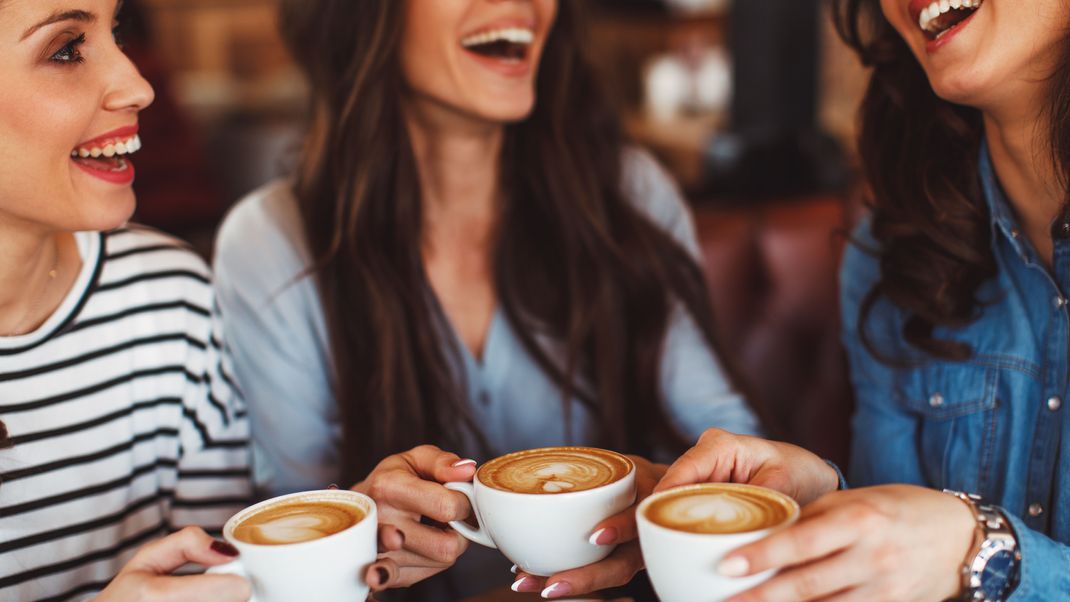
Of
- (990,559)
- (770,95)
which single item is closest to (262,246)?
(990,559)

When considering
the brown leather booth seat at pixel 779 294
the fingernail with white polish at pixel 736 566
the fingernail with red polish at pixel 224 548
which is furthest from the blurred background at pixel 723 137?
the fingernail with white polish at pixel 736 566

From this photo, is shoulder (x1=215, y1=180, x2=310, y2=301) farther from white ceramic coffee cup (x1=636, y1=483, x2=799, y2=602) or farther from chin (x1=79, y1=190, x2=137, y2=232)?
white ceramic coffee cup (x1=636, y1=483, x2=799, y2=602)

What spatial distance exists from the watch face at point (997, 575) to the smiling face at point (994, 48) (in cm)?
49

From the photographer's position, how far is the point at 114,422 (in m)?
1.28

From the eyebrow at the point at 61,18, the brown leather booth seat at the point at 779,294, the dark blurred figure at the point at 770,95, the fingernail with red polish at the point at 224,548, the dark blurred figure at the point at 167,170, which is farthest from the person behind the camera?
the dark blurred figure at the point at 167,170

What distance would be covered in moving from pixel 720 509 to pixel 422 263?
939 millimetres

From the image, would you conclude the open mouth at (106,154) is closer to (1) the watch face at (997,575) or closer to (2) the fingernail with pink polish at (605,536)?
(2) the fingernail with pink polish at (605,536)

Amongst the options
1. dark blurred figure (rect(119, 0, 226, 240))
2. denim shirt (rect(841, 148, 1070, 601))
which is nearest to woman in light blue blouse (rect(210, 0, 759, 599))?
denim shirt (rect(841, 148, 1070, 601))

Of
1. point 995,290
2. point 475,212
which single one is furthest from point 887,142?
point 475,212

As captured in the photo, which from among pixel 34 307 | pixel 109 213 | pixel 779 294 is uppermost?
pixel 109 213

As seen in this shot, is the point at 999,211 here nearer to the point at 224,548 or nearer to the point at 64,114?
the point at 224,548

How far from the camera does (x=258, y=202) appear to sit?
65.2 inches

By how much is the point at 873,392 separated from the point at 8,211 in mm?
1100

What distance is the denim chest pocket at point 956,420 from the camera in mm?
1284
